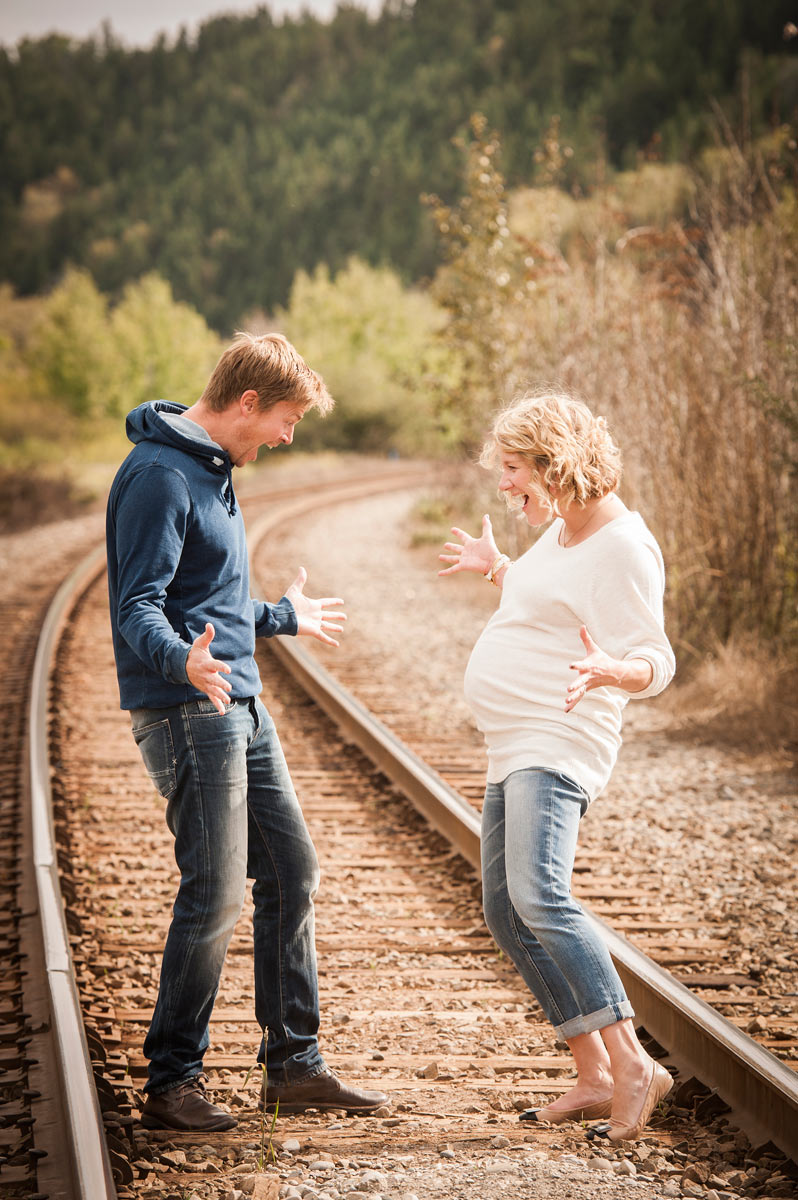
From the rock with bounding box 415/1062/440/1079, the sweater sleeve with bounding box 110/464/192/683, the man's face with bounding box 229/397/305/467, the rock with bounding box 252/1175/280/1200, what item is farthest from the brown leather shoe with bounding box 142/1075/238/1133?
the man's face with bounding box 229/397/305/467

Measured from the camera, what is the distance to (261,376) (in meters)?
3.07

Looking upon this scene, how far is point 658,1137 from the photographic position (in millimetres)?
3166

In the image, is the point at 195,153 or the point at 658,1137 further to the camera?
the point at 195,153

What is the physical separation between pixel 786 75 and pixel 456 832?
68.1 meters

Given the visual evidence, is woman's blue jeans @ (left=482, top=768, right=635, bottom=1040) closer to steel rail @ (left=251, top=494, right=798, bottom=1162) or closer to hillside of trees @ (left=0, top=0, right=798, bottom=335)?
steel rail @ (left=251, top=494, right=798, bottom=1162)

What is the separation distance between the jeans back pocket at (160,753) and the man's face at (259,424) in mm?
711

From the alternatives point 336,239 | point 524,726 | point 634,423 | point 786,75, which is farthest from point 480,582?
point 336,239

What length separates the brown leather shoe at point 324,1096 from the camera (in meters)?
3.35

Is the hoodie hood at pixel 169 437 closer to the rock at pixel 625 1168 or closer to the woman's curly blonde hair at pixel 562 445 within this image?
the woman's curly blonde hair at pixel 562 445

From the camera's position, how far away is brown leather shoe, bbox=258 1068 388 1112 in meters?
3.35

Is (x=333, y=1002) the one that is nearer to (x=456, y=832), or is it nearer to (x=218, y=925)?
Answer: (x=218, y=925)

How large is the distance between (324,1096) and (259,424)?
5.99 feet

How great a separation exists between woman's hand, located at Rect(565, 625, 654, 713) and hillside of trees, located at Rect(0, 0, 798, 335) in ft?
236

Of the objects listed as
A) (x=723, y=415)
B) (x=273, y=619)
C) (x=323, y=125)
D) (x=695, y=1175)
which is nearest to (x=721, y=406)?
(x=723, y=415)
